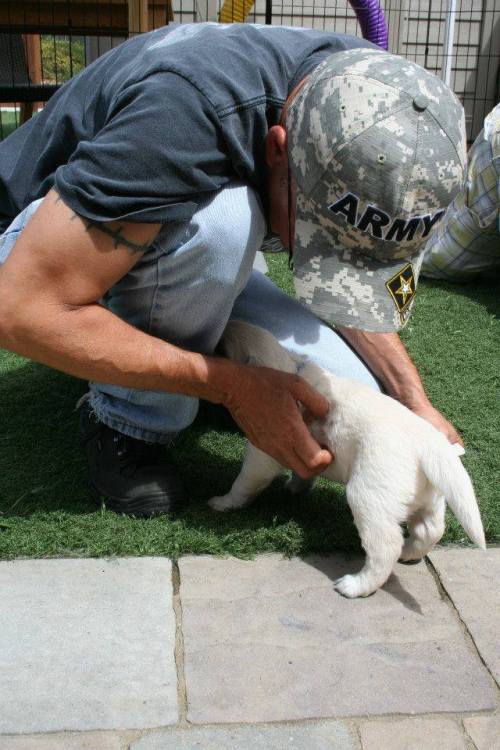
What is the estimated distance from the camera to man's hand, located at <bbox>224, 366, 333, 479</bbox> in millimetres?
1979

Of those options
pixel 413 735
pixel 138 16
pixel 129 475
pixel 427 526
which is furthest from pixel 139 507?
pixel 138 16

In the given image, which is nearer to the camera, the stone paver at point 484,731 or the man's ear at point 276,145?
the stone paver at point 484,731

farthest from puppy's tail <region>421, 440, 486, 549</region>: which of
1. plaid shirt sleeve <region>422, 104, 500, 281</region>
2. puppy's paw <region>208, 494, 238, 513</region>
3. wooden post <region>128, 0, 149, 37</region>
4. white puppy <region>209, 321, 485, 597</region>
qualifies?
wooden post <region>128, 0, 149, 37</region>

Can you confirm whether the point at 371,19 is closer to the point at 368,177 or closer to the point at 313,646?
the point at 368,177

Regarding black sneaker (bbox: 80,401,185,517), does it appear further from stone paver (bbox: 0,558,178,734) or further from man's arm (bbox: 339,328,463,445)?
man's arm (bbox: 339,328,463,445)

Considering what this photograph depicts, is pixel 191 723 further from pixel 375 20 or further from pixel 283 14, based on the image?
pixel 283 14

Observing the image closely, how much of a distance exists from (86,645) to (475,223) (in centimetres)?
308

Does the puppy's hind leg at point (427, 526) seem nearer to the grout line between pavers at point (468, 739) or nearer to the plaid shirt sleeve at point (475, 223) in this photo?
the grout line between pavers at point (468, 739)

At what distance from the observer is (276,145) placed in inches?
71.1

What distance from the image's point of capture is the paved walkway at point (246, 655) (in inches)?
58.4

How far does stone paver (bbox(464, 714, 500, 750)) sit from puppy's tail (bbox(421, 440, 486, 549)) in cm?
33

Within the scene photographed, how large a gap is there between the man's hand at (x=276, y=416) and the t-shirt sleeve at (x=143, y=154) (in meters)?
0.45

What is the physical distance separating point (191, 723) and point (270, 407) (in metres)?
0.74

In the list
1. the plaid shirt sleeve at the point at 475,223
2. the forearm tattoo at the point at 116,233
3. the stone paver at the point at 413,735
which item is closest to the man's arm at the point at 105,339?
the forearm tattoo at the point at 116,233
